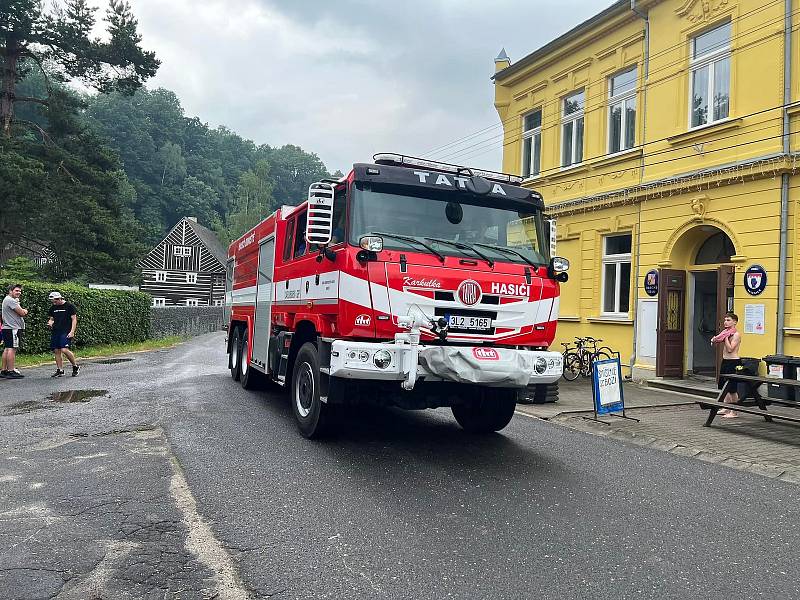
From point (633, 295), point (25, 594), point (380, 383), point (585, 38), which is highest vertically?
point (585, 38)

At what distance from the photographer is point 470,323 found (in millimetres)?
5953

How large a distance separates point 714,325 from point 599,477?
9585mm

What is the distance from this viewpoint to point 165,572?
11.5 ft

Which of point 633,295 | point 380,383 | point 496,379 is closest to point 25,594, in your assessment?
point 380,383

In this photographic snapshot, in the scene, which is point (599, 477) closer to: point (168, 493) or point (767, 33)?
point (168, 493)

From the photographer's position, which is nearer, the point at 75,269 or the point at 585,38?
the point at 585,38

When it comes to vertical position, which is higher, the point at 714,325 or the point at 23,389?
the point at 714,325

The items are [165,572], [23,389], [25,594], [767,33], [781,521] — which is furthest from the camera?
[767,33]

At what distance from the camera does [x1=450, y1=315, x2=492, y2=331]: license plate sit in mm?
5895

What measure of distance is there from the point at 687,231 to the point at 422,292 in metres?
9.48

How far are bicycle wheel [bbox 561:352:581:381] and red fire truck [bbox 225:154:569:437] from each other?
7639 millimetres

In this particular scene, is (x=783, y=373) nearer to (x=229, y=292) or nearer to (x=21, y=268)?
(x=229, y=292)

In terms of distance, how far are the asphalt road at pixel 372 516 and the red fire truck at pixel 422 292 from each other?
771mm

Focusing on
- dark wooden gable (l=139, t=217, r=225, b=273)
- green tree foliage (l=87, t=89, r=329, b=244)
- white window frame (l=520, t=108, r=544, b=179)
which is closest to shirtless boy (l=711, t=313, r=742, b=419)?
→ white window frame (l=520, t=108, r=544, b=179)
